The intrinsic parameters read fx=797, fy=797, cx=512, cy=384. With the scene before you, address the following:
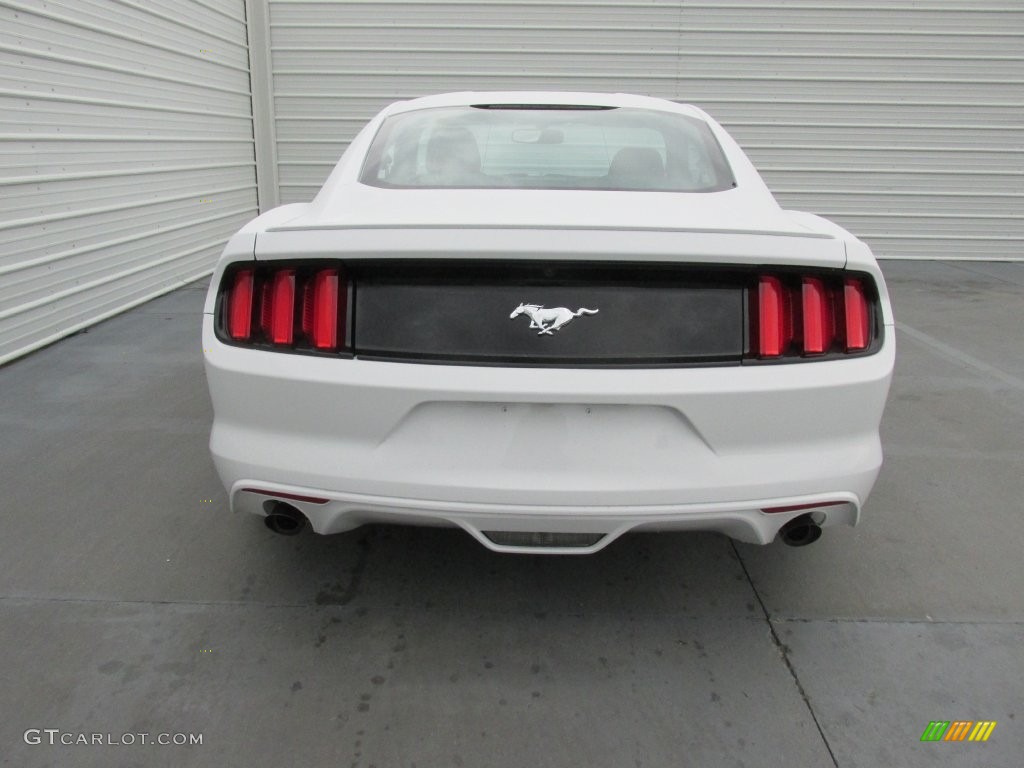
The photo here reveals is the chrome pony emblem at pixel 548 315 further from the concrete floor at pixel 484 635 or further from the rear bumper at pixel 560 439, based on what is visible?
the concrete floor at pixel 484 635

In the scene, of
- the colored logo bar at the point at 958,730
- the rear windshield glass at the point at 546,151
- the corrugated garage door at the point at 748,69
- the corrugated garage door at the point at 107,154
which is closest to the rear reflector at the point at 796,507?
the colored logo bar at the point at 958,730

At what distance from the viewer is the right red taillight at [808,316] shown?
6.70ft

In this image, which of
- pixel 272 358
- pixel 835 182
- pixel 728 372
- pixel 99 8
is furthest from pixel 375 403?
pixel 835 182

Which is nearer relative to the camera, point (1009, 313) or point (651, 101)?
point (651, 101)

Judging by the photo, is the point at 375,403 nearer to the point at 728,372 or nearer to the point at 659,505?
the point at 659,505

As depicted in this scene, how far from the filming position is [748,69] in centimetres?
961

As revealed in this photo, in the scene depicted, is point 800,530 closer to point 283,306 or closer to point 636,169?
point 636,169

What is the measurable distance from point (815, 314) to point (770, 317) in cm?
13

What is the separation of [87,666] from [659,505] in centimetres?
163

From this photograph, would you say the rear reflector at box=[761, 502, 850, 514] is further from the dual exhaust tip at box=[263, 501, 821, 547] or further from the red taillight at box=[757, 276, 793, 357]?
the red taillight at box=[757, 276, 793, 357]

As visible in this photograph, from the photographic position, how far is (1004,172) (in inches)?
391

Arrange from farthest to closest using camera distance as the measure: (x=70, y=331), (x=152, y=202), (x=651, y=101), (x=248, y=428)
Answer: (x=152, y=202)
(x=70, y=331)
(x=651, y=101)
(x=248, y=428)

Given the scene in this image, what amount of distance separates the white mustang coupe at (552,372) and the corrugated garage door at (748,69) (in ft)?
26.8

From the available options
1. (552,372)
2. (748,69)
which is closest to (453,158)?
(552,372)
